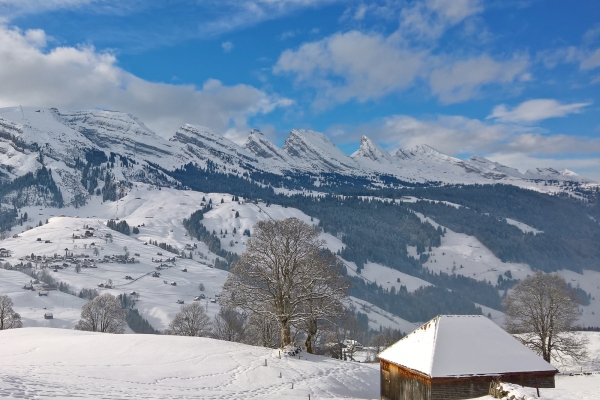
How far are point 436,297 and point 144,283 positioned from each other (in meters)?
126

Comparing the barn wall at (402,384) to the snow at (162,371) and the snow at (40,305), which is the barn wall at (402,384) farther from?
the snow at (40,305)

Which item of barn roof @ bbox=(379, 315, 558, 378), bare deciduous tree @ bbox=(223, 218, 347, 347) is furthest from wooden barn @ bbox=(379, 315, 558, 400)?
bare deciduous tree @ bbox=(223, 218, 347, 347)

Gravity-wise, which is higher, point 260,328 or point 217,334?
point 260,328

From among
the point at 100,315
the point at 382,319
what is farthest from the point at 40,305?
the point at 382,319

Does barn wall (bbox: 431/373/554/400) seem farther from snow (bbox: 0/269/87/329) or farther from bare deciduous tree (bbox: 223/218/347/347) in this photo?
snow (bbox: 0/269/87/329)

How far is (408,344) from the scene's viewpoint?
88.9ft

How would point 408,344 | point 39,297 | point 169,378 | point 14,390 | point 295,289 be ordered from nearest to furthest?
point 14,390, point 169,378, point 408,344, point 295,289, point 39,297

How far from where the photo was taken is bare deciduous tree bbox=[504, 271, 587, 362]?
43.5 m

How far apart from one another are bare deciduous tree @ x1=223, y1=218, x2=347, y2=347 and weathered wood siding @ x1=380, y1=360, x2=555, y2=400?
11171 millimetres

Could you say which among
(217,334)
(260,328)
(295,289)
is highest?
(295,289)

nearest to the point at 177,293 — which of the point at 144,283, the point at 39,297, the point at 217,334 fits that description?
the point at 144,283

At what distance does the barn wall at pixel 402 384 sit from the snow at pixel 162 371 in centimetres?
235

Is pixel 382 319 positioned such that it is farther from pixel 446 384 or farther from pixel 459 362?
pixel 446 384

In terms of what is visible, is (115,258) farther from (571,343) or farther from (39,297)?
(571,343)
